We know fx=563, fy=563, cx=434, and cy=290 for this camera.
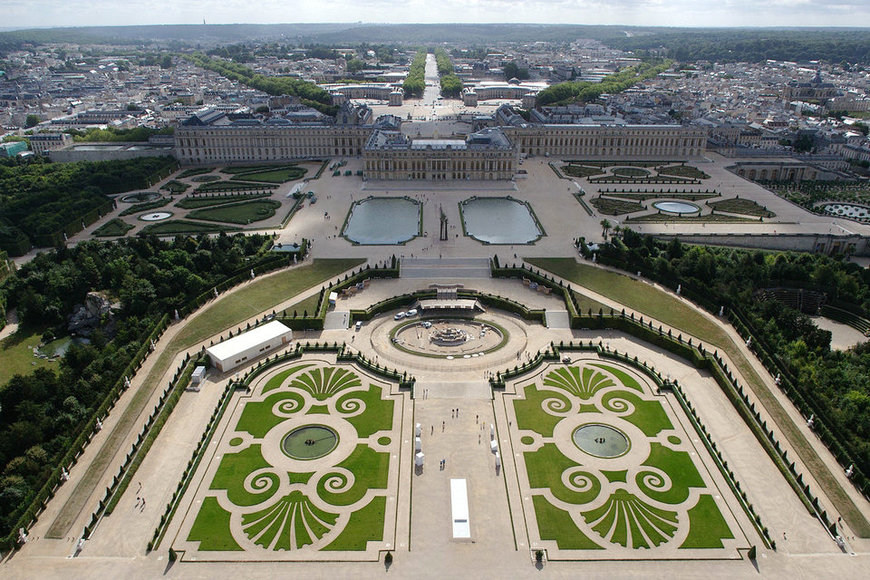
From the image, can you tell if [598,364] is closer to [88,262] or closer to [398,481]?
[398,481]

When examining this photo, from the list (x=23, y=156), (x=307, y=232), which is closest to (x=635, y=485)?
(x=307, y=232)

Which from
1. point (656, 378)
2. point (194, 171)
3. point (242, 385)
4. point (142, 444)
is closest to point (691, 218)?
point (656, 378)

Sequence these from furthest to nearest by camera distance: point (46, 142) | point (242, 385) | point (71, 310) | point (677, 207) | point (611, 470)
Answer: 1. point (46, 142)
2. point (677, 207)
3. point (71, 310)
4. point (242, 385)
5. point (611, 470)

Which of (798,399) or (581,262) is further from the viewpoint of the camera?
(581,262)

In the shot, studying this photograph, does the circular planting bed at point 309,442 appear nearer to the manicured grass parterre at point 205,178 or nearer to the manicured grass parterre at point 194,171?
the manicured grass parterre at point 205,178

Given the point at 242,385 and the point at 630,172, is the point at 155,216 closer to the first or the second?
the point at 242,385

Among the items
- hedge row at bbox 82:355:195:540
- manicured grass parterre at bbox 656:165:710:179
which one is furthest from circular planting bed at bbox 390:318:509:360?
manicured grass parterre at bbox 656:165:710:179
